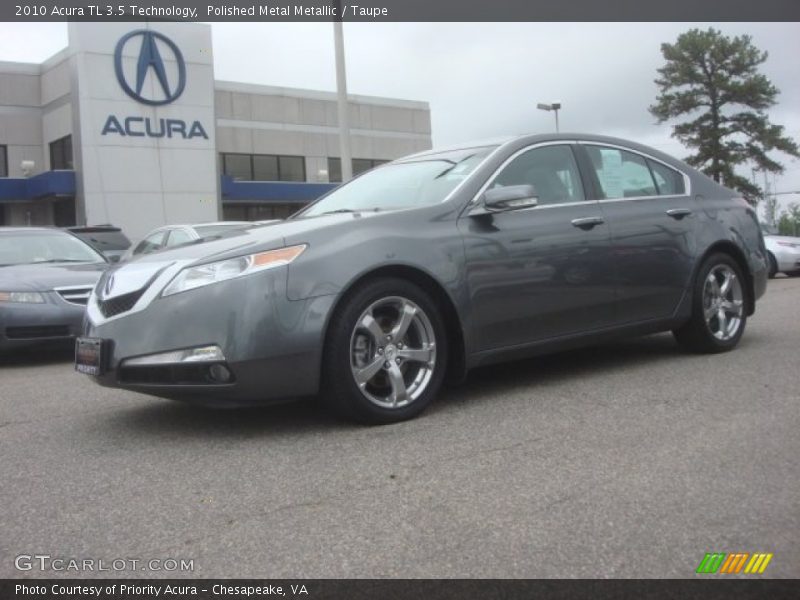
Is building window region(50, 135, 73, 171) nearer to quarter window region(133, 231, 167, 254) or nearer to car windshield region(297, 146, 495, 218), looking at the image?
quarter window region(133, 231, 167, 254)

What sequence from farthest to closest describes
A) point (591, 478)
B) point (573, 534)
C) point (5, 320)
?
point (5, 320)
point (591, 478)
point (573, 534)

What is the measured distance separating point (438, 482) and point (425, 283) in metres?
1.36

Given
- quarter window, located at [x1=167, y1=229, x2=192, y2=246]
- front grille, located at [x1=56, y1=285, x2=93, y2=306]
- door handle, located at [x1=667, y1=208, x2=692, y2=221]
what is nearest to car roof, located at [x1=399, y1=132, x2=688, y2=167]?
door handle, located at [x1=667, y1=208, x2=692, y2=221]

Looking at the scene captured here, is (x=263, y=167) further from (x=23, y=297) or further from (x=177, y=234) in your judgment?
(x=23, y=297)

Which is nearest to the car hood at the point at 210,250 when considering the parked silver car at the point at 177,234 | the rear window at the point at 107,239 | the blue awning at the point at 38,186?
the parked silver car at the point at 177,234

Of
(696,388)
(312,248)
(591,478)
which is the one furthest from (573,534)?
(696,388)

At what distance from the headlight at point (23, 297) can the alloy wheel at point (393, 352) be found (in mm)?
4222

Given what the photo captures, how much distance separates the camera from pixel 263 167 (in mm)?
37062

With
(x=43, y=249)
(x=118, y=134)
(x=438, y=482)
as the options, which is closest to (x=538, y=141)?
(x=438, y=482)

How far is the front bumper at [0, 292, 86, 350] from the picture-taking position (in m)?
6.89

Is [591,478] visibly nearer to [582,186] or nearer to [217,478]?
[217,478]

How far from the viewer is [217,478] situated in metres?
3.24

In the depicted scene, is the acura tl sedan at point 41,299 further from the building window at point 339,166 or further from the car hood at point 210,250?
the building window at point 339,166

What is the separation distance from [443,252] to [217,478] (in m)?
1.69
